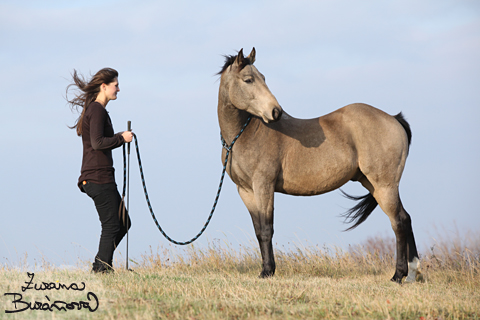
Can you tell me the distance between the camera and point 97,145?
561cm

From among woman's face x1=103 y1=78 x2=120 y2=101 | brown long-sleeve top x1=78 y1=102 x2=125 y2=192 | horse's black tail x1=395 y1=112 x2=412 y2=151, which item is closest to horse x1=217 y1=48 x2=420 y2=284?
horse's black tail x1=395 y1=112 x2=412 y2=151

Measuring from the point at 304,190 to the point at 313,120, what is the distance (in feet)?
3.46

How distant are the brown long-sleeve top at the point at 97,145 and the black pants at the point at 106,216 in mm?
103

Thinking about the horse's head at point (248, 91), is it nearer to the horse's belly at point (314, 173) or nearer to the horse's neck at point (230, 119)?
the horse's neck at point (230, 119)

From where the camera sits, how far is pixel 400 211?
6.62 metres

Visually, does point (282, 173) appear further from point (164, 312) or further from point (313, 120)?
point (164, 312)

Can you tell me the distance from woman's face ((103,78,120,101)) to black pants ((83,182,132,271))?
3.83 ft

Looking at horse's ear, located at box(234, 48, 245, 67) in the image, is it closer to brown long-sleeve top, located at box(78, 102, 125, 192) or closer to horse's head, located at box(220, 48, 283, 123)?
horse's head, located at box(220, 48, 283, 123)

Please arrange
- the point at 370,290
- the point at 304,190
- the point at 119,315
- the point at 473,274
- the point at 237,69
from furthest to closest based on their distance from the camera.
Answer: the point at 473,274 < the point at 304,190 < the point at 237,69 < the point at 370,290 < the point at 119,315

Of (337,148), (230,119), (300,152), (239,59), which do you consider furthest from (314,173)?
(239,59)

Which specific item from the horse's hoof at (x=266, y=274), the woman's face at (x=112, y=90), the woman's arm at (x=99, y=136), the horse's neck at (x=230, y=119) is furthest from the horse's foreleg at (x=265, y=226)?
the woman's face at (x=112, y=90)

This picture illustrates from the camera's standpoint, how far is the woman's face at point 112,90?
19.7 feet

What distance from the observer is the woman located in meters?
5.70

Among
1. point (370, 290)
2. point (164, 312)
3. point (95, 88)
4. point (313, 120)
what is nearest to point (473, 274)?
point (370, 290)
